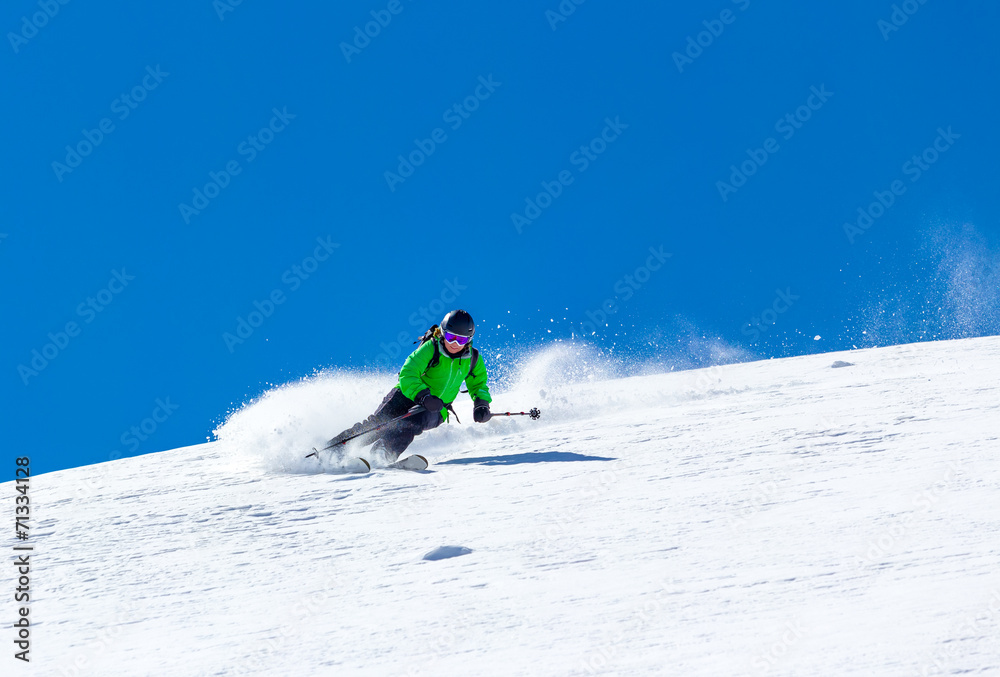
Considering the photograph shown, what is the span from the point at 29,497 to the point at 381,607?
567cm

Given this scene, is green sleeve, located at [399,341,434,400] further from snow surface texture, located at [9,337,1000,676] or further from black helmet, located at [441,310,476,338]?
snow surface texture, located at [9,337,1000,676]

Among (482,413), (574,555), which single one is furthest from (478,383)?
(574,555)

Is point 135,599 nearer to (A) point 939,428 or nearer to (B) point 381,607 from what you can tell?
(B) point 381,607

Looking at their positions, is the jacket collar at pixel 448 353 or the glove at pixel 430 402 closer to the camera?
the glove at pixel 430 402

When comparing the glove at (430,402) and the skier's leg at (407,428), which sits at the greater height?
the glove at (430,402)

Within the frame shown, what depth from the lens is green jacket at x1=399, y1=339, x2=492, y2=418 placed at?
25.8ft

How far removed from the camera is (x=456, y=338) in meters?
7.80

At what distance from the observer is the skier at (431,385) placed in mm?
7621

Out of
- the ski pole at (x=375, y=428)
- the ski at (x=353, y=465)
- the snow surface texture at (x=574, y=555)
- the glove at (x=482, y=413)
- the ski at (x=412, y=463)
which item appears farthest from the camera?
the glove at (x=482, y=413)

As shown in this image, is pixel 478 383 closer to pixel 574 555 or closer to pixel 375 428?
pixel 375 428

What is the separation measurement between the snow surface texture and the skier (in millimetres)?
411

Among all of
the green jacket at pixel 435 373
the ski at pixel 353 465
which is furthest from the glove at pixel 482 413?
the ski at pixel 353 465

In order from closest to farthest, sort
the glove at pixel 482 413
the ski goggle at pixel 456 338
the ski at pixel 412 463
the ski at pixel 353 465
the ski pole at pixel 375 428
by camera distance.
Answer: the ski at pixel 412 463, the ski at pixel 353 465, the ski pole at pixel 375 428, the ski goggle at pixel 456 338, the glove at pixel 482 413

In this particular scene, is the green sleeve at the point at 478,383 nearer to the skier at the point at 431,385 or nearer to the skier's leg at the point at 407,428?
the skier at the point at 431,385
